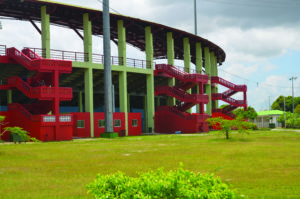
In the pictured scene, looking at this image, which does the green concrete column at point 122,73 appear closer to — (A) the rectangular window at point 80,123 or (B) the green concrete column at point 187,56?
(A) the rectangular window at point 80,123

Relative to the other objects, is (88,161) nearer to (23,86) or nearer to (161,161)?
(161,161)

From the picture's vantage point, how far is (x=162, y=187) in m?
5.93

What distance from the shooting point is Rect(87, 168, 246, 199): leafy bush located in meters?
5.89

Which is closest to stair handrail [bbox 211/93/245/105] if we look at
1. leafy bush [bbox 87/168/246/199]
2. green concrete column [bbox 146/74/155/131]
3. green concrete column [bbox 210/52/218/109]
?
green concrete column [bbox 210/52/218/109]

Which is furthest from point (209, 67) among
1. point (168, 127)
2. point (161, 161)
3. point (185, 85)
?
point (161, 161)

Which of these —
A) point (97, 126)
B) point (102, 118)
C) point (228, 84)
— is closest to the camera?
point (97, 126)

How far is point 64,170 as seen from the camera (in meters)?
14.8

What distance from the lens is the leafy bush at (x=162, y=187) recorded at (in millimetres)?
5887

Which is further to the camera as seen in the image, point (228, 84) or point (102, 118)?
point (228, 84)

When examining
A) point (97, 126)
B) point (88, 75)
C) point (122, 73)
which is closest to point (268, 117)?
point (122, 73)

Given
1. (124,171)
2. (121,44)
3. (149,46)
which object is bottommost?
(124,171)

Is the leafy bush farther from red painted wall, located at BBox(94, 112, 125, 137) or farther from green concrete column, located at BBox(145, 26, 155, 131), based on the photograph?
green concrete column, located at BBox(145, 26, 155, 131)

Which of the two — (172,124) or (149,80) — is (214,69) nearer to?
(172,124)

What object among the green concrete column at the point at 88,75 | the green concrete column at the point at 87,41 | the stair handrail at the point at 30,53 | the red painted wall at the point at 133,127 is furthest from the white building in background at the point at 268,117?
the stair handrail at the point at 30,53
